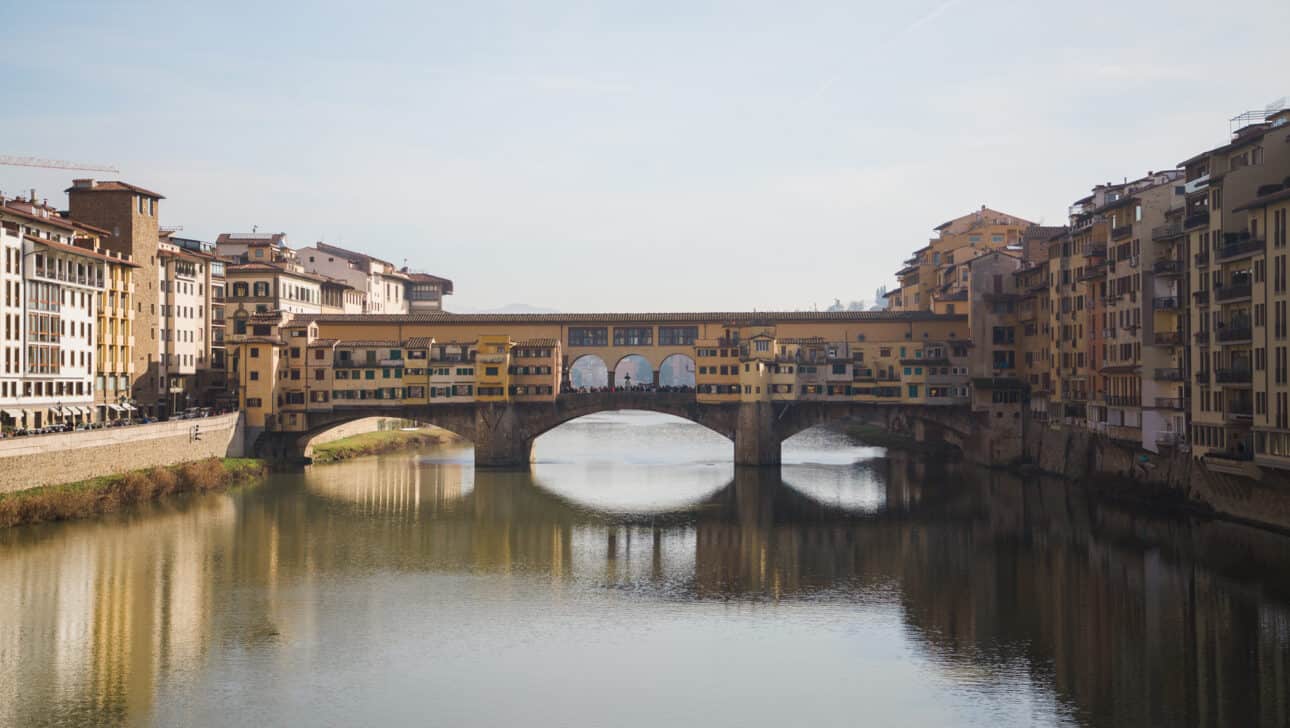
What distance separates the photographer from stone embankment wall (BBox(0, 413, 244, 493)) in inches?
1676

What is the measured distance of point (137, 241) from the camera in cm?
6116

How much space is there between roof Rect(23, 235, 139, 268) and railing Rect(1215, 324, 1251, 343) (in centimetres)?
4525

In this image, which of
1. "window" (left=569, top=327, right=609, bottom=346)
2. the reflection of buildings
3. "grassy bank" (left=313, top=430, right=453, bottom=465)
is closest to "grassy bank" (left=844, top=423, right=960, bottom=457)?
the reflection of buildings

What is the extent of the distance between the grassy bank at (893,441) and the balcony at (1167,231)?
2469 cm

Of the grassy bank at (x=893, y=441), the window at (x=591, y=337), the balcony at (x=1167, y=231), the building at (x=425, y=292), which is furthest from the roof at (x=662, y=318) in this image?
the building at (x=425, y=292)

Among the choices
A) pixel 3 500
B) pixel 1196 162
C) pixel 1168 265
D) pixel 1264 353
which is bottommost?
pixel 3 500

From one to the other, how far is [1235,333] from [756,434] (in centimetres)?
2722

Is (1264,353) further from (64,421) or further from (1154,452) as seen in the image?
(64,421)

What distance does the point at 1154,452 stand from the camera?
152ft

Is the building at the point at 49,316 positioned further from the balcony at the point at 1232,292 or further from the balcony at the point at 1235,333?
the balcony at the point at 1232,292

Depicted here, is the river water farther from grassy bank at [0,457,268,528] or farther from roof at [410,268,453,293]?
roof at [410,268,453,293]

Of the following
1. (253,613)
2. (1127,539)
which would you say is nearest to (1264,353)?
(1127,539)

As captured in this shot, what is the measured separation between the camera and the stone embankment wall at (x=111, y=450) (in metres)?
42.6

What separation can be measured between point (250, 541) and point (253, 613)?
35.2 feet
